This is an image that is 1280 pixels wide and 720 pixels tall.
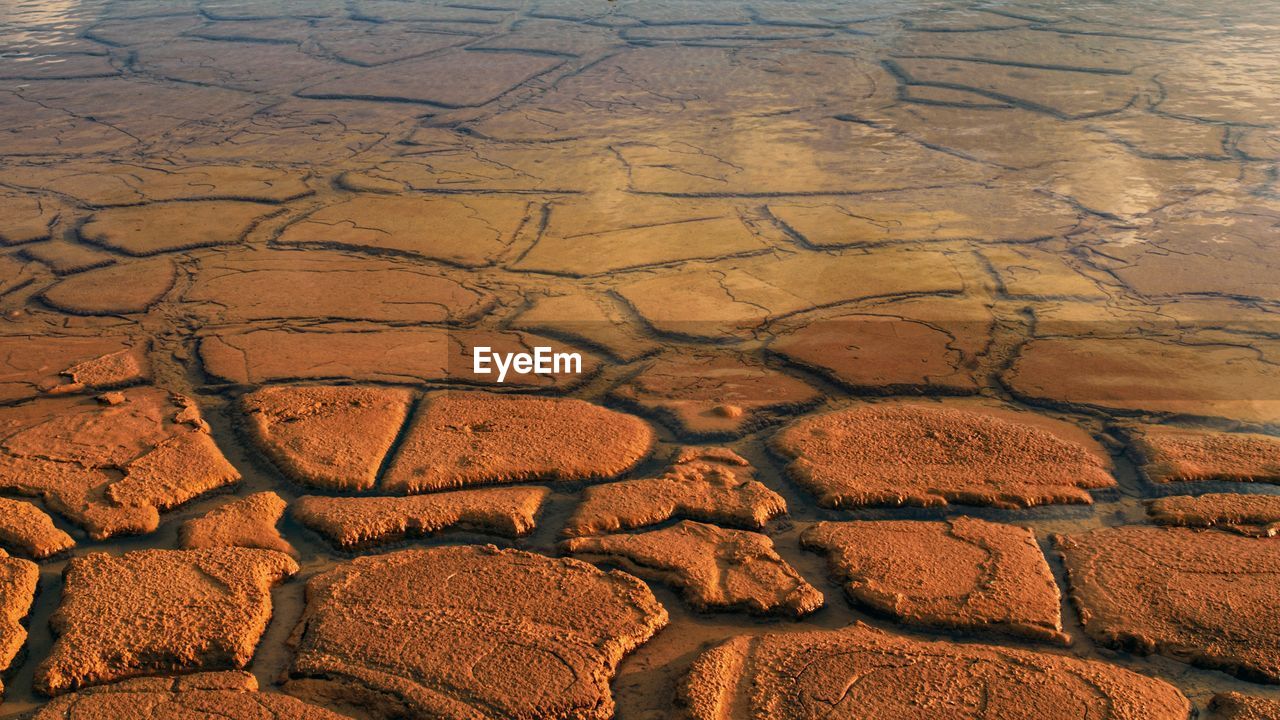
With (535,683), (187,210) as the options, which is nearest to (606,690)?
(535,683)

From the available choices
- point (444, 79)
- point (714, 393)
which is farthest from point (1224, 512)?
point (444, 79)

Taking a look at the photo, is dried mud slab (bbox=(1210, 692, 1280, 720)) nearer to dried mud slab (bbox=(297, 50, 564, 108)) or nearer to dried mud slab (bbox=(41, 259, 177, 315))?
dried mud slab (bbox=(41, 259, 177, 315))

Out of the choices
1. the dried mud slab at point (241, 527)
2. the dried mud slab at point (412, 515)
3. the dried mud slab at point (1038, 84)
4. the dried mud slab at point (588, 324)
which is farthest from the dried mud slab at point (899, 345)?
the dried mud slab at point (1038, 84)

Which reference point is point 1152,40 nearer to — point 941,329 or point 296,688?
point 941,329

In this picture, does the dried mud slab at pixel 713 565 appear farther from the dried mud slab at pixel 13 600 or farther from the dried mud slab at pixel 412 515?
the dried mud slab at pixel 13 600

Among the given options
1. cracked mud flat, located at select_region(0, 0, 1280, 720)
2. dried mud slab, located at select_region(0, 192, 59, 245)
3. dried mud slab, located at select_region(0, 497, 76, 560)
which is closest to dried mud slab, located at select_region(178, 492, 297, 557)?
cracked mud flat, located at select_region(0, 0, 1280, 720)
